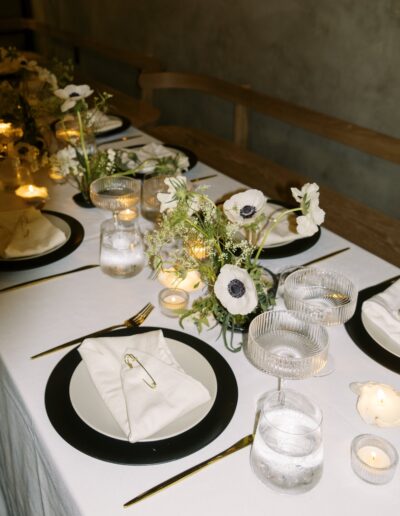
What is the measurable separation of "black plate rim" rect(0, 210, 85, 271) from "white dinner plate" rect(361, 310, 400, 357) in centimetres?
85

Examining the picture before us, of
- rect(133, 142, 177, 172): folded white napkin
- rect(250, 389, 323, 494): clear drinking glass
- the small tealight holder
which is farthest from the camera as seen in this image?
rect(133, 142, 177, 172): folded white napkin

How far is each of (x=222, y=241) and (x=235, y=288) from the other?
0.20 m

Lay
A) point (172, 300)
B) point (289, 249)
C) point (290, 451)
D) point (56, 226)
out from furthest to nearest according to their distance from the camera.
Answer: point (56, 226), point (289, 249), point (172, 300), point (290, 451)

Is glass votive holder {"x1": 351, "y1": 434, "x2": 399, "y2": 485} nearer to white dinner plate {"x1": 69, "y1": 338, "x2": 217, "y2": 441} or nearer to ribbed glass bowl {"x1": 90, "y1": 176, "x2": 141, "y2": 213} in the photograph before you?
white dinner plate {"x1": 69, "y1": 338, "x2": 217, "y2": 441}

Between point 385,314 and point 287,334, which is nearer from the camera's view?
point 287,334

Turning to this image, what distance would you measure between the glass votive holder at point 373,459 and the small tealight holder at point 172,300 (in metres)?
0.53

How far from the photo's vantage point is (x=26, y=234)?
1614 mm

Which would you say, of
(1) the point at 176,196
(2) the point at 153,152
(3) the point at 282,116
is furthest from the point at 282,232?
(3) the point at 282,116

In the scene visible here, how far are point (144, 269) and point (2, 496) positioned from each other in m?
0.77

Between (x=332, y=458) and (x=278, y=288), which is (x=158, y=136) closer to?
(x=278, y=288)

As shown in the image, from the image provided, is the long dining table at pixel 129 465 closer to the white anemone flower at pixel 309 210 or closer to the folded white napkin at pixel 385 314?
the folded white napkin at pixel 385 314

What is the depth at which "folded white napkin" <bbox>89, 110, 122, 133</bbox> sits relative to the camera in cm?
257

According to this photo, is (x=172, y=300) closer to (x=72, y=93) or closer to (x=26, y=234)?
(x=26, y=234)

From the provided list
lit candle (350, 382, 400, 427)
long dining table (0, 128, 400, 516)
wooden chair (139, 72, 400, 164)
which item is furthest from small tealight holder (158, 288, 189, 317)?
wooden chair (139, 72, 400, 164)
